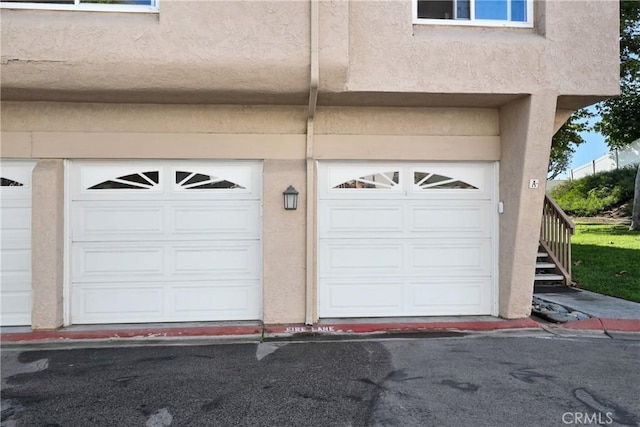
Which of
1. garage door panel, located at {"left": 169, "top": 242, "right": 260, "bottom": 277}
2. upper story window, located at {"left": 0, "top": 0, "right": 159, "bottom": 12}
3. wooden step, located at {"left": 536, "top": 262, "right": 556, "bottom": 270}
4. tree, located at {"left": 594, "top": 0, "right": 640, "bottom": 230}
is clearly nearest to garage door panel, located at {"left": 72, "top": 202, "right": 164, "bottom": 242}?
garage door panel, located at {"left": 169, "top": 242, "right": 260, "bottom": 277}

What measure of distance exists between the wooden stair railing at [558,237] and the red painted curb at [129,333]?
6475 millimetres

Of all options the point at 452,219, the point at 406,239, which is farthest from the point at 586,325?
A: the point at 406,239

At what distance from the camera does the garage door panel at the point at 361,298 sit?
713 cm

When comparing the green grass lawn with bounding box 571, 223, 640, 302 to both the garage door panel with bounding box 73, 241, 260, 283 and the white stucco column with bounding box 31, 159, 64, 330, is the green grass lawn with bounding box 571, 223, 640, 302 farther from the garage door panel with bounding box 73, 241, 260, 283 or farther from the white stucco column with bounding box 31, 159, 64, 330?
the white stucco column with bounding box 31, 159, 64, 330

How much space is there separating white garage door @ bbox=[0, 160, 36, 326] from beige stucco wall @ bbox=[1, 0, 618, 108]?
110 centimetres

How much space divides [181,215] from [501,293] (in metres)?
4.89

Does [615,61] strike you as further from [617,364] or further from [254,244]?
[254,244]

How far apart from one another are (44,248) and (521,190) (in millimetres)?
6696

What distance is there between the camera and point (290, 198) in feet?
22.1

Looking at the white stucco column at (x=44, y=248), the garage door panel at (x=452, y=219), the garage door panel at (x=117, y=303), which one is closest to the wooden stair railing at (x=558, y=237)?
the garage door panel at (x=452, y=219)

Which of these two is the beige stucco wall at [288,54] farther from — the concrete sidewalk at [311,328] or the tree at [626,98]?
the tree at [626,98]

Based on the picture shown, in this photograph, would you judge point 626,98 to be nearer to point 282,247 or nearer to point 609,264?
point 609,264

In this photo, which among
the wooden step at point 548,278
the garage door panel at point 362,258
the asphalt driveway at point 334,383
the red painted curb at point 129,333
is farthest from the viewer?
the wooden step at point 548,278

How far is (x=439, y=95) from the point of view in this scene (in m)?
6.50
